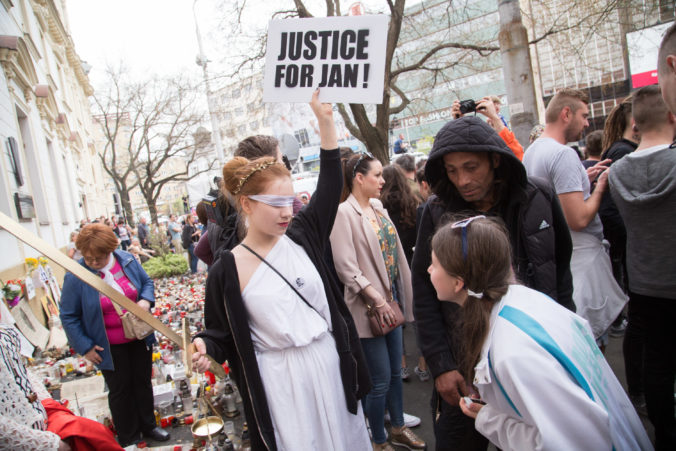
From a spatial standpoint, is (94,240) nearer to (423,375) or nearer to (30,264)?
(423,375)

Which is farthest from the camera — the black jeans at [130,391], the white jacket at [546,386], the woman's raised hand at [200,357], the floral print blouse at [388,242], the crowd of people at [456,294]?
the black jeans at [130,391]

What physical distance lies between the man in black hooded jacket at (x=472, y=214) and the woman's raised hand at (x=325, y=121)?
1.69 ft

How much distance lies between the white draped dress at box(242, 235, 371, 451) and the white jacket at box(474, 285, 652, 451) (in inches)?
28.7

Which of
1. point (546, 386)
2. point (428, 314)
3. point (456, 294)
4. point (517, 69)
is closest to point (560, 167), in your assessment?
point (428, 314)

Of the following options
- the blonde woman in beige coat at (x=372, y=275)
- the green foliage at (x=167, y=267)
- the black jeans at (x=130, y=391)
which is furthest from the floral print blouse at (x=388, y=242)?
the green foliage at (x=167, y=267)

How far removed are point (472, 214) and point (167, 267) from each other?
13.3 m

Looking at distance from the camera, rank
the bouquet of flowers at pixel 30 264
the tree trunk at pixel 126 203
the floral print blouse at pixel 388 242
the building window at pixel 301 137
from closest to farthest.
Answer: the floral print blouse at pixel 388 242, the bouquet of flowers at pixel 30 264, the tree trunk at pixel 126 203, the building window at pixel 301 137

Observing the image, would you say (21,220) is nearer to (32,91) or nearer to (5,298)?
(5,298)

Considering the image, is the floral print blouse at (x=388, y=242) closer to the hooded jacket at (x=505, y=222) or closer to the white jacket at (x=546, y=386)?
the hooded jacket at (x=505, y=222)

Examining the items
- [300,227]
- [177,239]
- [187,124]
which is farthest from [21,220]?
[187,124]

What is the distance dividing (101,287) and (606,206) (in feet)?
13.9

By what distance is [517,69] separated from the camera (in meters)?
5.89

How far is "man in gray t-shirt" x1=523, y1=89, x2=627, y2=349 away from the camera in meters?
2.69

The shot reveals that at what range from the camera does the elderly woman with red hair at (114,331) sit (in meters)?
3.41
